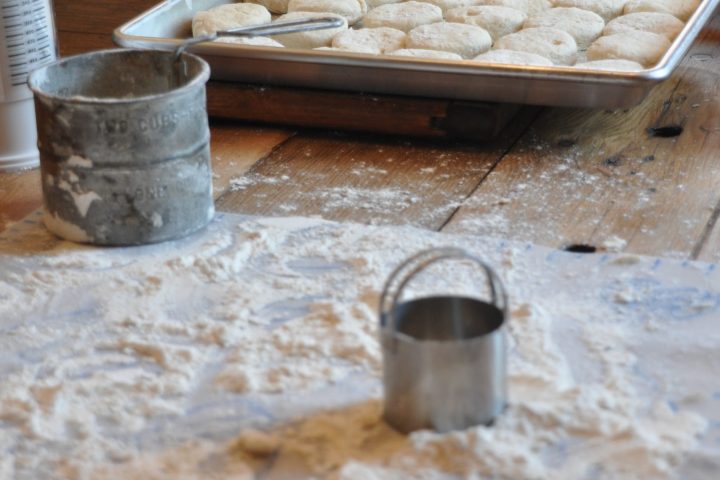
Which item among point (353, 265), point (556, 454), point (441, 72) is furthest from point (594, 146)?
point (556, 454)

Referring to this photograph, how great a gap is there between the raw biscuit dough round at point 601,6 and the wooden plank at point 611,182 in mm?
233

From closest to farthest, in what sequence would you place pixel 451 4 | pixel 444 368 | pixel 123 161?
1. pixel 444 368
2. pixel 123 161
3. pixel 451 4

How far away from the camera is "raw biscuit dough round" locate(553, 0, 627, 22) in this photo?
82.8 inches

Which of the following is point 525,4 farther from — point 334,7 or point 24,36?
point 24,36

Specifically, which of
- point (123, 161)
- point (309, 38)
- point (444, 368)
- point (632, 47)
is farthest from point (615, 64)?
point (444, 368)

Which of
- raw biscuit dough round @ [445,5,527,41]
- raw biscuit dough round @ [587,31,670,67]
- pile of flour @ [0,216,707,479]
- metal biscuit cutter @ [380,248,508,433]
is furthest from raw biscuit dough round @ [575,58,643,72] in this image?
metal biscuit cutter @ [380,248,508,433]

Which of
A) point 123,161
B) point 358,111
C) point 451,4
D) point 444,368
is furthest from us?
point 451,4

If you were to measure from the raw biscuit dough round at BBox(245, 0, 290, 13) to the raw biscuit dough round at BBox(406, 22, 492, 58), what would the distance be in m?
0.34

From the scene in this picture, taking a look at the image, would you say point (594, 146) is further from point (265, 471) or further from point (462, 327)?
point (265, 471)

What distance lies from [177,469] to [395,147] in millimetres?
885

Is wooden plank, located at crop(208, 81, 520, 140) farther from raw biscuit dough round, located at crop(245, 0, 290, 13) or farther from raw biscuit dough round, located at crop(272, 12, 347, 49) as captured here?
raw biscuit dough round, located at crop(245, 0, 290, 13)

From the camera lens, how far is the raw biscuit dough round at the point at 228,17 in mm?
1962

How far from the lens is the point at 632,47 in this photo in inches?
73.0

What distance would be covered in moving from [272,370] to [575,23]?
3.76 feet
